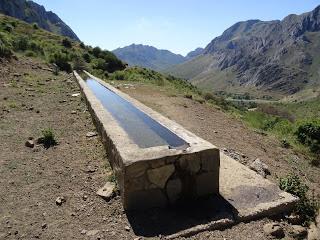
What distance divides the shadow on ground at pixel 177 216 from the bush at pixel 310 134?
9.74 meters

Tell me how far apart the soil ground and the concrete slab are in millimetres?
234

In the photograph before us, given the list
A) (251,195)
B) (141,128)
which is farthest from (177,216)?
(141,128)

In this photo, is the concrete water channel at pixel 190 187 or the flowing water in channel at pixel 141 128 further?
the flowing water in channel at pixel 141 128

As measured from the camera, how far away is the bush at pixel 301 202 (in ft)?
20.1

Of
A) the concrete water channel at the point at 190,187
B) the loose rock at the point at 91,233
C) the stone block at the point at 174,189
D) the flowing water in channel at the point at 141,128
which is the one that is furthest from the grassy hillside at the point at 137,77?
the loose rock at the point at 91,233

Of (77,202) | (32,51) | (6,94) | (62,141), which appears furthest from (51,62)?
(77,202)

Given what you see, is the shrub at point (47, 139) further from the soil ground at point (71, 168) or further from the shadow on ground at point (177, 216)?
the shadow on ground at point (177, 216)

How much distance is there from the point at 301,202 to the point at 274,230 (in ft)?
3.51

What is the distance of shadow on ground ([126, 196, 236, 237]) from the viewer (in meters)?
5.65

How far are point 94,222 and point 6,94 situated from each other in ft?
40.0

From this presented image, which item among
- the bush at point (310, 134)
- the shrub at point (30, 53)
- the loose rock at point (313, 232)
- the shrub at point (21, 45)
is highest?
the shrub at point (21, 45)

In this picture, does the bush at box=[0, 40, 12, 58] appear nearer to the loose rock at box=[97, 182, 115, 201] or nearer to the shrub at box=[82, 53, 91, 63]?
the shrub at box=[82, 53, 91, 63]

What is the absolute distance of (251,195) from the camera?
21.5 ft

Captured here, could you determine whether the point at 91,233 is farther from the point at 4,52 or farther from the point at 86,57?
the point at 86,57
